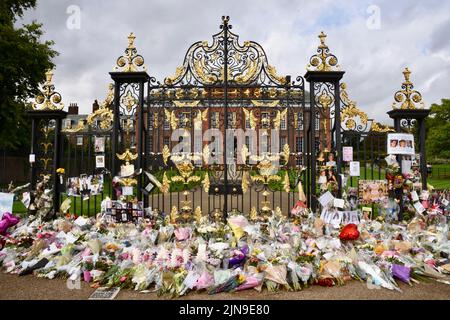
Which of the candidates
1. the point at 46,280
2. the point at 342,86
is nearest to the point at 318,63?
the point at 342,86

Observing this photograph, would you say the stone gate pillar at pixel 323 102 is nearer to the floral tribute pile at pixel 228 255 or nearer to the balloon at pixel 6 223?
the floral tribute pile at pixel 228 255

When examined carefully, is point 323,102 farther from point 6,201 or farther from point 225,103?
point 6,201

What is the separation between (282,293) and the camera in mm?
4035

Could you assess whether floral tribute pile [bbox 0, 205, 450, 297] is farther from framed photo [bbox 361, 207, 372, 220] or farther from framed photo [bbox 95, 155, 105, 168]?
framed photo [bbox 95, 155, 105, 168]

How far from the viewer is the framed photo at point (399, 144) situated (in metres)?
7.20

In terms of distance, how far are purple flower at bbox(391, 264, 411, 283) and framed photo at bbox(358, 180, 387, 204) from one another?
298 cm

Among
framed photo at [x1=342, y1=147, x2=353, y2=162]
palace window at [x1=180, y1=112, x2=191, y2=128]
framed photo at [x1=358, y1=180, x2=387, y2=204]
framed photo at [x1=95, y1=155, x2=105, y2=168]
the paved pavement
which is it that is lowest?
the paved pavement

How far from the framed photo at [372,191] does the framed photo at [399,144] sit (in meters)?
0.76

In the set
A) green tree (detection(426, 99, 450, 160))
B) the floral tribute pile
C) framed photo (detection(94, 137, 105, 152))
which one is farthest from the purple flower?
green tree (detection(426, 99, 450, 160))

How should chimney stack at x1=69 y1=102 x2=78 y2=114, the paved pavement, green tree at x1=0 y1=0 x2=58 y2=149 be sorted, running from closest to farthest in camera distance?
the paved pavement < green tree at x1=0 y1=0 x2=58 y2=149 < chimney stack at x1=69 y1=102 x2=78 y2=114

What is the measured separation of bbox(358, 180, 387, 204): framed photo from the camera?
23.9 ft

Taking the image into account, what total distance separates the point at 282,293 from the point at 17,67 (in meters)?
16.2

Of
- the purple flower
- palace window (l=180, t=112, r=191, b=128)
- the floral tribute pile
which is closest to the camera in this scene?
the floral tribute pile

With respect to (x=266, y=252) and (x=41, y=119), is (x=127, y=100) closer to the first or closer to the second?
(x=41, y=119)
